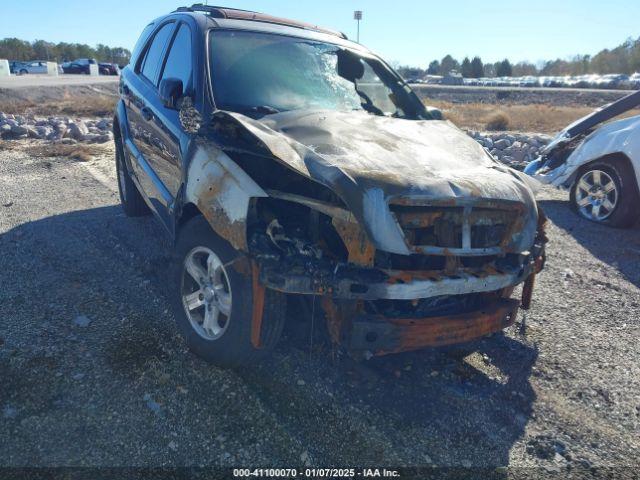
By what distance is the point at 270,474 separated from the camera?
2375mm

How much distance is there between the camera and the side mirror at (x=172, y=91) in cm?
354

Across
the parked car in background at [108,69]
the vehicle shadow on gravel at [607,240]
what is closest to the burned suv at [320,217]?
the vehicle shadow on gravel at [607,240]

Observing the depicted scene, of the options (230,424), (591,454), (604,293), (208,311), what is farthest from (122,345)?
(604,293)

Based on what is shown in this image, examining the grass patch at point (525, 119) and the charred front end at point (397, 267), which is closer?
the charred front end at point (397, 267)

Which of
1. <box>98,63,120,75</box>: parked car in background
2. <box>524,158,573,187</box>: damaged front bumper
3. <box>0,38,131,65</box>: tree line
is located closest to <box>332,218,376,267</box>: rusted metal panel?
<box>524,158,573,187</box>: damaged front bumper

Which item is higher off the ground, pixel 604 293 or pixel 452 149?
pixel 452 149

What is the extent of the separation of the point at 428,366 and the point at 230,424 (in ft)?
4.27

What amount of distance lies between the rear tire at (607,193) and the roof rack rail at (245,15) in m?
3.71

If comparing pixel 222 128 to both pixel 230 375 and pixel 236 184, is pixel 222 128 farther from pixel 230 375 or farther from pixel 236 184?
pixel 230 375

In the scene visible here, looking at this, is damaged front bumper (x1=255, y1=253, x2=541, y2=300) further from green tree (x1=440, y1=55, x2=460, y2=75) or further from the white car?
green tree (x1=440, y1=55, x2=460, y2=75)

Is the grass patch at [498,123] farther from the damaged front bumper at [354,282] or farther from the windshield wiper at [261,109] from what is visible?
the damaged front bumper at [354,282]

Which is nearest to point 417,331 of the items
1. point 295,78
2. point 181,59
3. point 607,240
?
point 295,78

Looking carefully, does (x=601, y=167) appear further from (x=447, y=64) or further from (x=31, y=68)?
(x=447, y=64)

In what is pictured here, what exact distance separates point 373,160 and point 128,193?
11.8 ft
